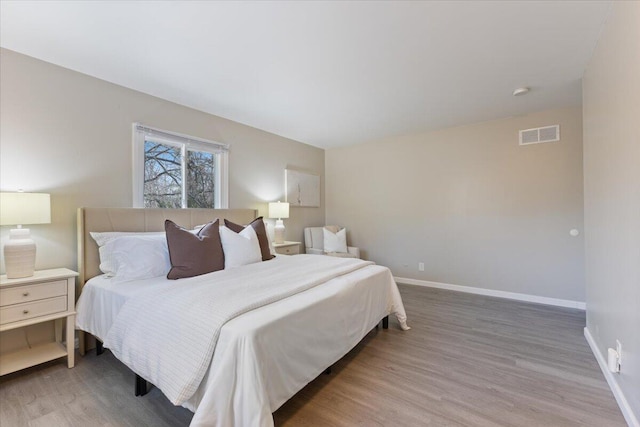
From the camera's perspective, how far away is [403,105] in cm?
345

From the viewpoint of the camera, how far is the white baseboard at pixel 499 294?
3.54 metres

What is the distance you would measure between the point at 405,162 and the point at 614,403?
364cm

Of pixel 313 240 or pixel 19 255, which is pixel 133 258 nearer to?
pixel 19 255

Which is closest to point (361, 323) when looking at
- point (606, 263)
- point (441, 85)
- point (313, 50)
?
point (606, 263)

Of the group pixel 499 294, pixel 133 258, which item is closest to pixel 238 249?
pixel 133 258

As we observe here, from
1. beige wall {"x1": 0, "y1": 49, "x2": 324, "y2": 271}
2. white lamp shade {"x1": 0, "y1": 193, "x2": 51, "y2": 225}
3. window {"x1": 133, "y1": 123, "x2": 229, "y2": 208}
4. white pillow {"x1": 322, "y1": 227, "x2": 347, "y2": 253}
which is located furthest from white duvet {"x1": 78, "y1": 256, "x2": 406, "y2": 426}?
white pillow {"x1": 322, "y1": 227, "x2": 347, "y2": 253}

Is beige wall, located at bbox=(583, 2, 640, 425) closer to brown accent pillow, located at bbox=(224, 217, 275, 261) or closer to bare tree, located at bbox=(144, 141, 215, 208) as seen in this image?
brown accent pillow, located at bbox=(224, 217, 275, 261)

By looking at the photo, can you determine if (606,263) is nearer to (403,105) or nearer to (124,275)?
(403,105)

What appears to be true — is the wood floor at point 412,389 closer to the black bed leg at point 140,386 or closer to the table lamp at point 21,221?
the black bed leg at point 140,386

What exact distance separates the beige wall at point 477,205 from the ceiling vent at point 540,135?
0.06 m

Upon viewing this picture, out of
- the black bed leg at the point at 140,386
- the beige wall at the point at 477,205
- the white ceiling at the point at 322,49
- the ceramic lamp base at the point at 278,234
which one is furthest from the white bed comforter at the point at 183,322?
the beige wall at the point at 477,205

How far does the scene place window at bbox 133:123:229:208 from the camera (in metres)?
3.00

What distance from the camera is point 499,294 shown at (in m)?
3.98

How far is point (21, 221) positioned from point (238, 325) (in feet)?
6.28
